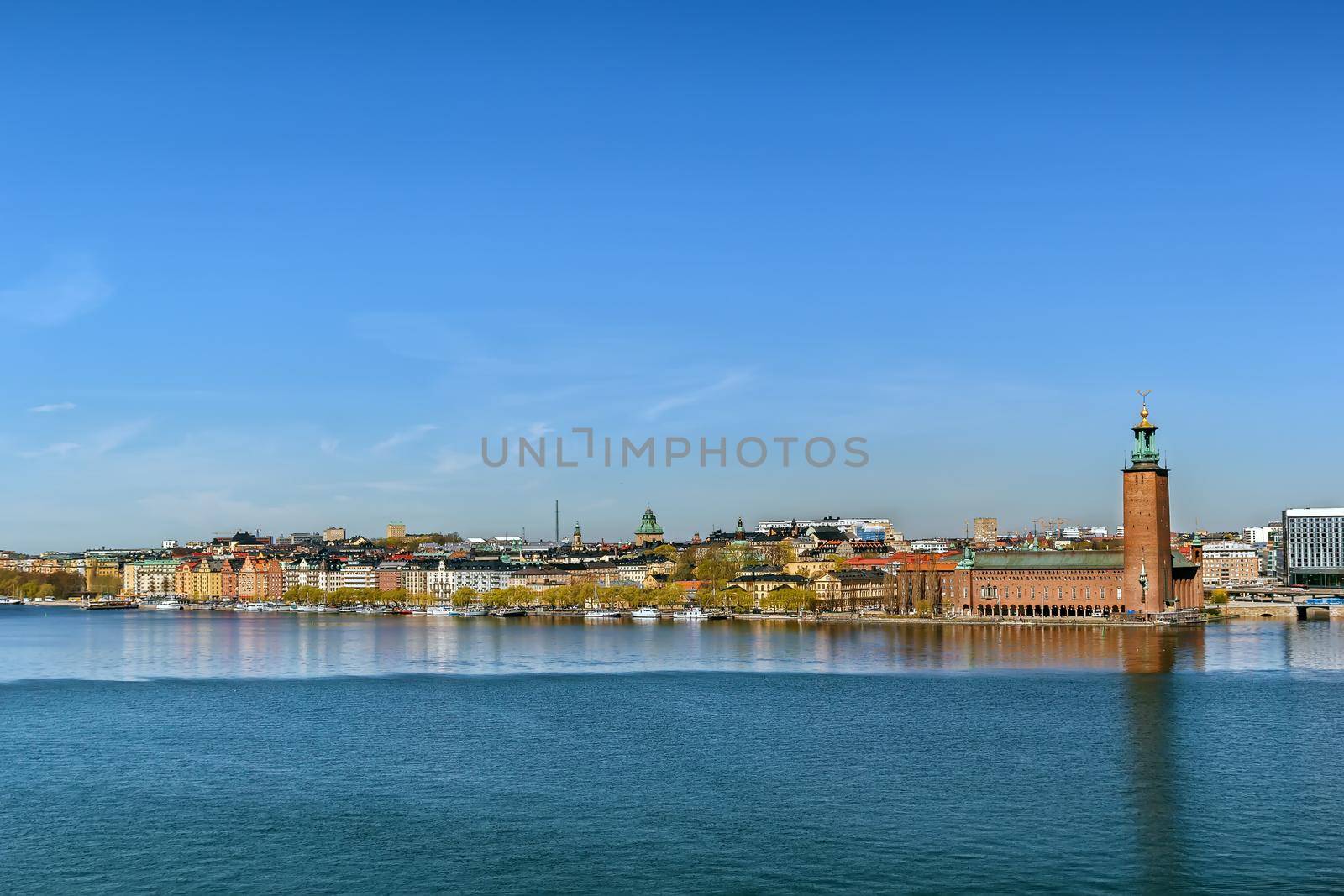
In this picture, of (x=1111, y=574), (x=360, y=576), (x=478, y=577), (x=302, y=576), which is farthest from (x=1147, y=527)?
(x=302, y=576)

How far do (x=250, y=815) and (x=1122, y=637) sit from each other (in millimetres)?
41322

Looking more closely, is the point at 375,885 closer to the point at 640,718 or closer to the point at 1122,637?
the point at 640,718

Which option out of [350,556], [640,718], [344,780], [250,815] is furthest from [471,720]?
[350,556]

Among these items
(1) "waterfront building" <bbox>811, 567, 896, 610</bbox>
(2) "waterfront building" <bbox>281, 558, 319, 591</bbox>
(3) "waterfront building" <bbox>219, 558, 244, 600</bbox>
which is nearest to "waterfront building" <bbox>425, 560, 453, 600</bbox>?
(2) "waterfront building" <bbox>281, 558, 319, 591</bbox>

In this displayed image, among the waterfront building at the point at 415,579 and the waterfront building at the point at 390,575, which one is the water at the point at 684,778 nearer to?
the waterfront building at the point at 415,579

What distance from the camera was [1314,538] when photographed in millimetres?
122375

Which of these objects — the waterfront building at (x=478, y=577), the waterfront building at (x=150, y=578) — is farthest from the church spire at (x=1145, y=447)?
the waterfront building at (x=150, y=578)

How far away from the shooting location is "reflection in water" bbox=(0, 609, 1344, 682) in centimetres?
4250

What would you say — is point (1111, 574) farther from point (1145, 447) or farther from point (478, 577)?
point (478, 577)

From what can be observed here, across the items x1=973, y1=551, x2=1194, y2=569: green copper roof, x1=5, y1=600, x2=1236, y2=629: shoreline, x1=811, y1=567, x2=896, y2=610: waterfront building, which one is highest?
x1=973, y1=551, x2=1194, y2=569: green copper roof

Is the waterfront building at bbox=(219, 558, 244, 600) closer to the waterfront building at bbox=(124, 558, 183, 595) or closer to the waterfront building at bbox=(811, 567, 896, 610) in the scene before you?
the waterfront building at bbox=(124, 558, 183, 595)

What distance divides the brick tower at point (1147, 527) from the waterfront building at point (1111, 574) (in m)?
0.04

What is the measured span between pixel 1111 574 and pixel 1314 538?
217 feet

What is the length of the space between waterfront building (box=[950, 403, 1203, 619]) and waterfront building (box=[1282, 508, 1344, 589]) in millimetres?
54694
